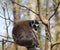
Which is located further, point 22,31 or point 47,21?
point 22,31

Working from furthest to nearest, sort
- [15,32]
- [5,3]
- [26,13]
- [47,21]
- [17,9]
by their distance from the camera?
1. [26,13]
2. [17,9]
3. [5,3]
4. [15,32]
5. [47,21]

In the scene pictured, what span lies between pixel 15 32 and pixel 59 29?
599cm

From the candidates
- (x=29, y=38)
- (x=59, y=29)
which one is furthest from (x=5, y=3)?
(x=59, y=29)

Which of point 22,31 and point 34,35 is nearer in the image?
point 34,35

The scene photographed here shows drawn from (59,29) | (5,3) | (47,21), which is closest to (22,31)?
(47,21)

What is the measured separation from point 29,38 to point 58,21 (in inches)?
262

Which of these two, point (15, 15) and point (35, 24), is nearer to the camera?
point (35, 24)

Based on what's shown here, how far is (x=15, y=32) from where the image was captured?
379 cm

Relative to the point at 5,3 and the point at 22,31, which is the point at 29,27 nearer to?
the point at 22,31

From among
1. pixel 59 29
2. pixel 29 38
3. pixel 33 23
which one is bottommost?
pixel 59 29

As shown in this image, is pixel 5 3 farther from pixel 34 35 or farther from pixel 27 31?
pixel 34 35

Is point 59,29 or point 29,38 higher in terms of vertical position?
point 29,38

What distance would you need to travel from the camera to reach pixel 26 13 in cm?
802

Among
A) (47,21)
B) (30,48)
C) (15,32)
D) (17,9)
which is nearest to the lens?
(47,21)
